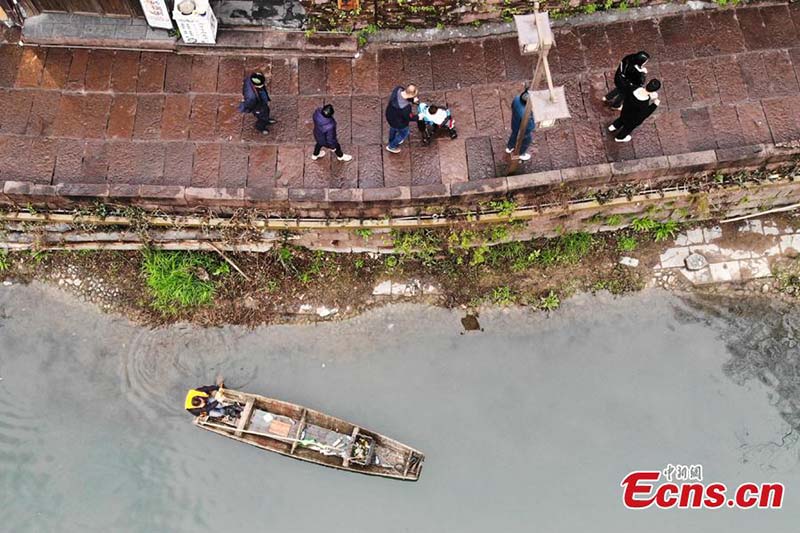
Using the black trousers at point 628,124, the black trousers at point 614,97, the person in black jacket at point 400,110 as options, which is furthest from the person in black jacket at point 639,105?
the person in black jacket at point 400,110

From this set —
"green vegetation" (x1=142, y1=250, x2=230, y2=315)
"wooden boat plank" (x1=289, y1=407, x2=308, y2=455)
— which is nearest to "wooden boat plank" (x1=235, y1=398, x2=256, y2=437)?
"wooden boat plank" (x1=289, y1=407, x2=308, y2=455)

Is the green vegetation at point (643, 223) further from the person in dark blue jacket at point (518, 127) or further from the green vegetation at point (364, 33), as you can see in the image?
the green vegetation at point (364, 33)

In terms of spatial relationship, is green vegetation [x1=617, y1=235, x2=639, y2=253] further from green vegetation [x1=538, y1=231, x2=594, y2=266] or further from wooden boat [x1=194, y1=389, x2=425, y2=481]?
wooden boat [x1=194, y1=389, x2=425, y2=481]

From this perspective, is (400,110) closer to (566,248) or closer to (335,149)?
(335,149)

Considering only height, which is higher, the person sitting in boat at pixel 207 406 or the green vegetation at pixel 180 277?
the green vegetation at pixel 180 277


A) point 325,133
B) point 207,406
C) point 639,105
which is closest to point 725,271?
point 639,105
